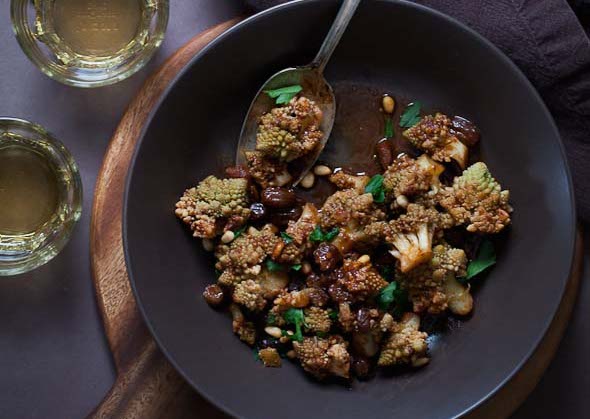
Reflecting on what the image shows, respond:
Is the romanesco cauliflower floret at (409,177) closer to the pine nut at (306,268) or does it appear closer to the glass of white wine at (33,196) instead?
the pine nut at (306,268)

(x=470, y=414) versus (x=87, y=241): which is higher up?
(x=87, y=241)

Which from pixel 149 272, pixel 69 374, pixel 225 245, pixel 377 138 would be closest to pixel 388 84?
pixel 377 138

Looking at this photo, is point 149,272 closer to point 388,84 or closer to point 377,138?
point 377,138

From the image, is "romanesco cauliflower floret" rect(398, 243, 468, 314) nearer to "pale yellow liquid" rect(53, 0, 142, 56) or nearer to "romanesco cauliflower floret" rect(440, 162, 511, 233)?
"romanesco cauliflower floret" rect(440, 162, 511, 233)

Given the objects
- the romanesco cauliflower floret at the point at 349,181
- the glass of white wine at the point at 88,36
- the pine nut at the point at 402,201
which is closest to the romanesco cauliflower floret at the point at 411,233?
the pine nut at the point at 402,201

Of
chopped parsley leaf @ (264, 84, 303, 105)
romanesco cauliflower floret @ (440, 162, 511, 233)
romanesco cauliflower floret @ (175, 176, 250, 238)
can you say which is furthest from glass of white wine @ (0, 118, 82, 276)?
romanesco cauliflower floret @ (440, 162, 511, 233)
